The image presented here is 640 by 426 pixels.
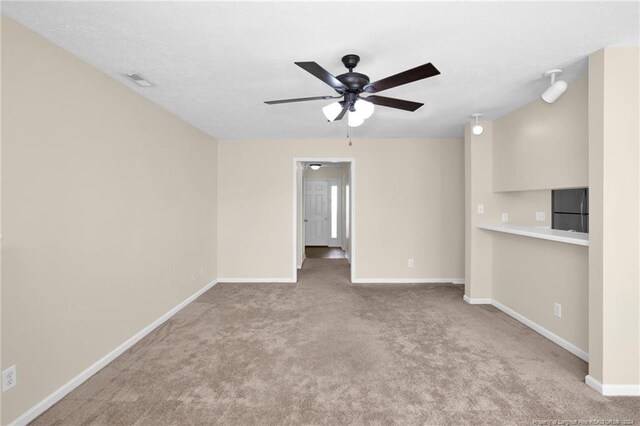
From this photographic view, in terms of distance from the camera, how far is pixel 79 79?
7.32ft

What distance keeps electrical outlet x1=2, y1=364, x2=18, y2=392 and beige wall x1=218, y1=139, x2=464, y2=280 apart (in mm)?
3295

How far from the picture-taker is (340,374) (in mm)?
2314

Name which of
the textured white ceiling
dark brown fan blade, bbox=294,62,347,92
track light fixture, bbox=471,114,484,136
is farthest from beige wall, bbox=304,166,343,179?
dark brown fan blade, bbox=294,62,347,92

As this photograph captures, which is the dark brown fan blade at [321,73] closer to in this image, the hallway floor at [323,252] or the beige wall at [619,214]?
the beige wall at [619,214]

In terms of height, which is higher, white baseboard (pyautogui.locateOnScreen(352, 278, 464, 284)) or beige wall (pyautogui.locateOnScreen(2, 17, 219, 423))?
beige wall (pyautogui.locateOnScreen(2, 17, 219, 423))

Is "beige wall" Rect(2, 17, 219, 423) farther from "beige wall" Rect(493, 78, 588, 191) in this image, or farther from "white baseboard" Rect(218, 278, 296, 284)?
"beige wall" Rect(493, 78, 588, 191)

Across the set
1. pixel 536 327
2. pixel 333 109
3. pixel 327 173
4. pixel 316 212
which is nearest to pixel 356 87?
pixel 333 109

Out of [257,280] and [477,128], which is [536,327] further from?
[257,280]

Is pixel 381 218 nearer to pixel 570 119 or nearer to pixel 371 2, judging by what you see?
pixel 570 119

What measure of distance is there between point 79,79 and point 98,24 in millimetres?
646

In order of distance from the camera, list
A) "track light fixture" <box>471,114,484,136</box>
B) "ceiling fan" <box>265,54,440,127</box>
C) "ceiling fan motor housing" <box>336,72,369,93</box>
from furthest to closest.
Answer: "track light fixture" <box>471,114,484,136</box> → "ceiling fan motor housing" <box>336,72,369,93</box> → "ceiling fan" <box>265,54,440,127</box>

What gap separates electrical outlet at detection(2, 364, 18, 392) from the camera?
1.69 meters

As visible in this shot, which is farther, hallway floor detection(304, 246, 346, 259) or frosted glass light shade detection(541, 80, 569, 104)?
hallway floor detection(304, 246, 346, 259)

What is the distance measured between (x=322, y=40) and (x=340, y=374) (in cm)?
240
